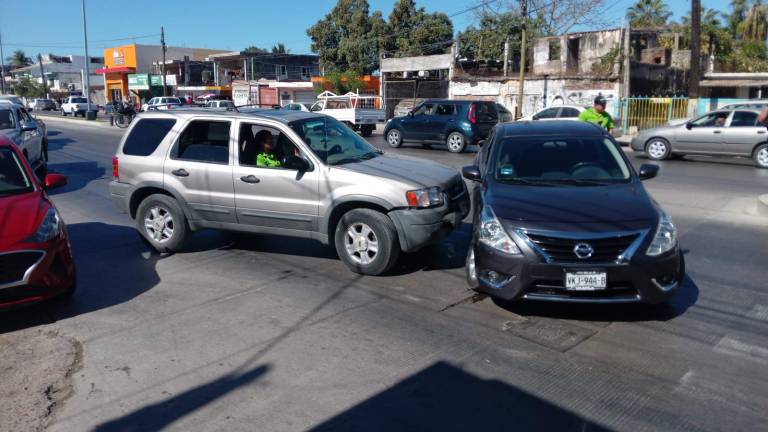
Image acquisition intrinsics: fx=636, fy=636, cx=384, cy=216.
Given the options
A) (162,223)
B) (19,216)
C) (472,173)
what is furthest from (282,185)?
(19,216)

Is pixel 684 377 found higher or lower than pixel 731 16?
lower

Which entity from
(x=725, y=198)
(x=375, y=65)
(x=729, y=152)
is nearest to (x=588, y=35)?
(x=729, y=152)

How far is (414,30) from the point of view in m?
55.8

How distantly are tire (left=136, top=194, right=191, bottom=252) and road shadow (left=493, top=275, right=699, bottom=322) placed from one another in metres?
4.00

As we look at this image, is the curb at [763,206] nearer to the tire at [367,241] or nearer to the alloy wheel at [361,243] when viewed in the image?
the tire at [367,241]

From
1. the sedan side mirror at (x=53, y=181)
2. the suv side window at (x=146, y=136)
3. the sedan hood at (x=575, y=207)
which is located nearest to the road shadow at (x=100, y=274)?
the sedan side mirror at (x=53, y=181)

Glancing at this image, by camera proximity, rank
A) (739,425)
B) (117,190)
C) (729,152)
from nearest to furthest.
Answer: (739,425) < (117,190) < (729,152)

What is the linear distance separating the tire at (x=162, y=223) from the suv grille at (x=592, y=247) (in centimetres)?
458

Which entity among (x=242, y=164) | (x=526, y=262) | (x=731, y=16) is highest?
(x=731, y=16)

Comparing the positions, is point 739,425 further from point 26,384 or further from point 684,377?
point 26,384

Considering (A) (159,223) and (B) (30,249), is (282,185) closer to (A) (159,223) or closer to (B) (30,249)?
(A) (159,223)

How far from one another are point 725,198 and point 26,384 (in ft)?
37.5

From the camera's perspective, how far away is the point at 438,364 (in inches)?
182

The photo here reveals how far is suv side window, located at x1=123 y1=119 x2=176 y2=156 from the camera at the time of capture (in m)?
7.84
